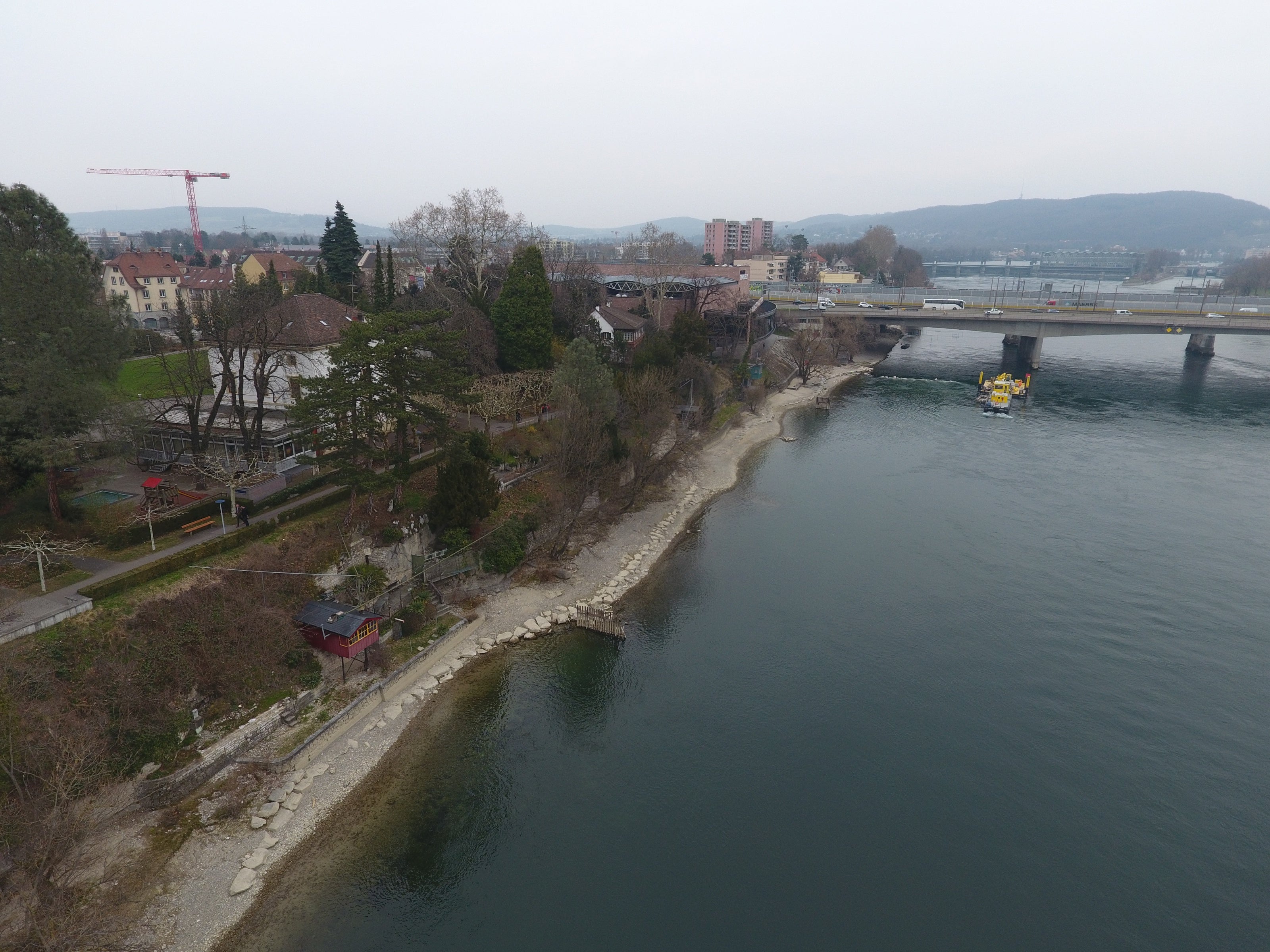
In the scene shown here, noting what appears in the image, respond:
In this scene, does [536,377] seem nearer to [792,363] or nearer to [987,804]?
[987,804]

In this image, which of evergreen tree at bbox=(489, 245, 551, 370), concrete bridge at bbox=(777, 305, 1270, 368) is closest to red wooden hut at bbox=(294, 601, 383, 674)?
evergreen tree at bbox=(489, 245, 551, 370)

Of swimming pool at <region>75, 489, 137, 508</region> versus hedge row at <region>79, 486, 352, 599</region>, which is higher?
swimming pool at <region>75, 489, 137, 508</region>

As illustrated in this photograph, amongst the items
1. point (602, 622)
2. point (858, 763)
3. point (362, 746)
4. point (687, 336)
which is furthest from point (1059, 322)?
point (362, 746)

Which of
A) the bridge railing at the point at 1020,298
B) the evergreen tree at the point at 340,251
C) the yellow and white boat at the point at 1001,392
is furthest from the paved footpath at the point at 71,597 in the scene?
the bridge railing at the point at 1020,298

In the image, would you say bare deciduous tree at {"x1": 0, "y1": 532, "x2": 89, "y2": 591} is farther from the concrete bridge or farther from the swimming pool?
the concrete bridge

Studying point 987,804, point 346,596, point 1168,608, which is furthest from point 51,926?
point 1168,608
